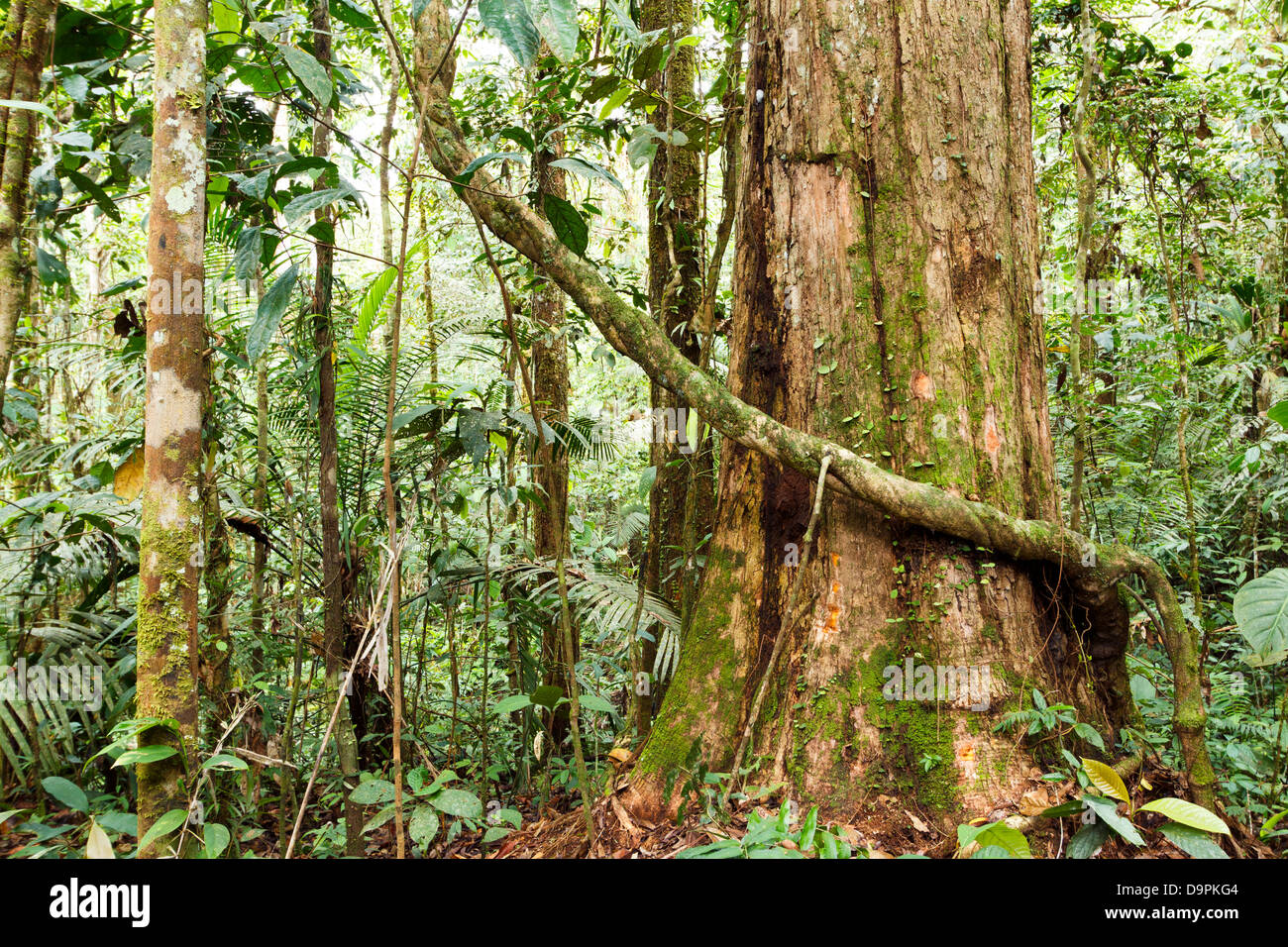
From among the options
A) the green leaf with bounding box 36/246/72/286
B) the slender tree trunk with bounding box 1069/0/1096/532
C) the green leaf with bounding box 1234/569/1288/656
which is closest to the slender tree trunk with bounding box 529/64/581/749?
the green leaf with bounding box 36/246/72/286

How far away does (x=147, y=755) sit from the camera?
1541 mm

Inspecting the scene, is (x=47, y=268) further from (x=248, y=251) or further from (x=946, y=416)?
(x=946, y=416)

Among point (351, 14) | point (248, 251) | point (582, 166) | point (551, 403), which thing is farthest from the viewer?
point (551, 403)

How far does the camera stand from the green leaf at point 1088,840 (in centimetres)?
161

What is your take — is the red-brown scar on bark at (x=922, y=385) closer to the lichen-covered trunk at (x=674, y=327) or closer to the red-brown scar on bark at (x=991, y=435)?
the red-brown scar on bark at (x=991, y=435)

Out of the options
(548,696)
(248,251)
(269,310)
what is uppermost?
(248,251)

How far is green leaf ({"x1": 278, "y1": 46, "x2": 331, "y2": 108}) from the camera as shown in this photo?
194 cm

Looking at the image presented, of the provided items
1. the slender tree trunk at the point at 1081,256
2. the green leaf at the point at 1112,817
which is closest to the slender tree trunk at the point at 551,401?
the slender tree trunk at the point at 1081,256

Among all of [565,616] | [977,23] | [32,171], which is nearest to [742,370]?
[565,616]

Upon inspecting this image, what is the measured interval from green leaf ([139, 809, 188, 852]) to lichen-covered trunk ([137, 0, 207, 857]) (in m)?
0.13

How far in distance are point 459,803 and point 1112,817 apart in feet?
4.83

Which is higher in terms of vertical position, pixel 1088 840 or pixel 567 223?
pixel 567 223

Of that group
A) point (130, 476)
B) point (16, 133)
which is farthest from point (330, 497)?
point (16, 133)
